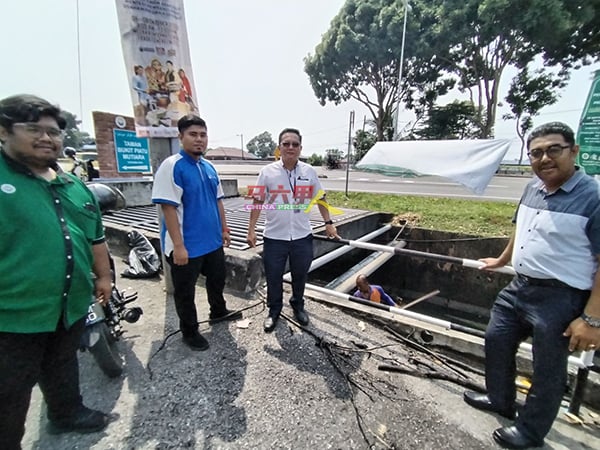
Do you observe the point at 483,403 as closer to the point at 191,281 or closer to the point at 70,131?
the point at 191,281

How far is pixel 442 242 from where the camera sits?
634 centimetres

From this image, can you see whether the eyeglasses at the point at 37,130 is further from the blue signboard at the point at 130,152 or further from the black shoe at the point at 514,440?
the blue signboard at the point at 130,152

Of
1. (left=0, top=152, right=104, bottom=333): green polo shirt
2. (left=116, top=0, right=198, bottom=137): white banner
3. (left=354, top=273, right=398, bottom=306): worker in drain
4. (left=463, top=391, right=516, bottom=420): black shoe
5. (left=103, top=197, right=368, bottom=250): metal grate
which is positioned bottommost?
(left=354, top=273, right=398, bottom=306): worker in drain

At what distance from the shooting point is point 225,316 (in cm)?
280

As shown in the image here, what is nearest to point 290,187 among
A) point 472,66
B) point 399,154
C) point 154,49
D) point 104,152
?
point 154,49

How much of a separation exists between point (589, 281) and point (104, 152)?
878 cm

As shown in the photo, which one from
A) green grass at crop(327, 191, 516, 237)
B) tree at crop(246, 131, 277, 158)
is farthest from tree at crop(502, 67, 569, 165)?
tree at crop(246, 131, 277, 158)

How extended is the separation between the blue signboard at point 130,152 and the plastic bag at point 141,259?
4234mm

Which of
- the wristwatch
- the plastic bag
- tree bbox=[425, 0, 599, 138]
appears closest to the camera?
the wristwatch

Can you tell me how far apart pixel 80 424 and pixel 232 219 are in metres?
4.45

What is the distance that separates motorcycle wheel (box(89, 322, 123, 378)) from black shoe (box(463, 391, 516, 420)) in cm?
249

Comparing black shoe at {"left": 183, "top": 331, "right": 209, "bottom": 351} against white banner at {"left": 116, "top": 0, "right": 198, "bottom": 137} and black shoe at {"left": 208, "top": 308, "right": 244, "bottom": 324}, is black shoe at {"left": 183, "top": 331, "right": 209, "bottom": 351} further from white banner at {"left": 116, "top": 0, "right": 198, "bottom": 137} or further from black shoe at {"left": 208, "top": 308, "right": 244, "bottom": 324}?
white banner at {"left": 116, "top": 0, "right": 198, "bottom": 137}

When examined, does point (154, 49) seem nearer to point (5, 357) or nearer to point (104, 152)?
point (5, 357)

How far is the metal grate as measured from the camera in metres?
Result: 4.63
